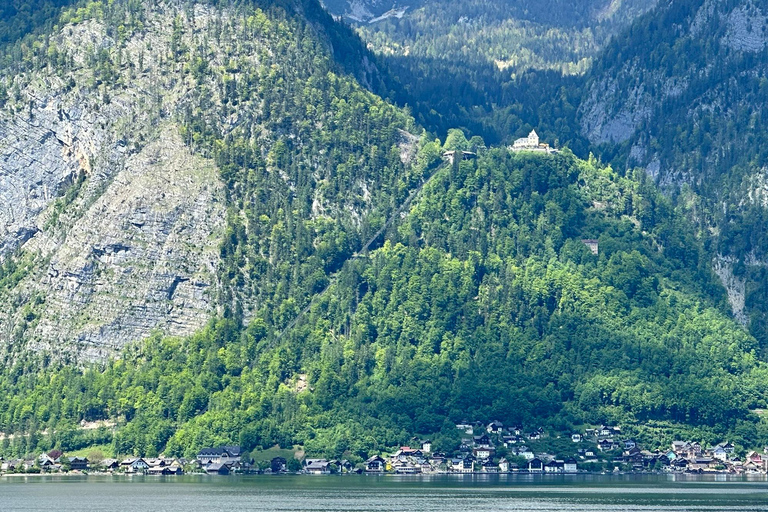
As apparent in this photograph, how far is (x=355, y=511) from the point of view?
194375 mm

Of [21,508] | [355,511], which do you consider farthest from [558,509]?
[21,508]

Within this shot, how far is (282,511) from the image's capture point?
196 metres

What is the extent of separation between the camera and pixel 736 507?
200 m

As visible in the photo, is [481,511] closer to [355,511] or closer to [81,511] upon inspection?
[355,511]

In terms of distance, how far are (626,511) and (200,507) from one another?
43.0m

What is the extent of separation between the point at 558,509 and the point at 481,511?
Answer: 9011 millimetres

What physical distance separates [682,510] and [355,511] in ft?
107

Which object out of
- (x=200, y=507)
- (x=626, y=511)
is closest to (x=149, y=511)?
(x=200, y=507)

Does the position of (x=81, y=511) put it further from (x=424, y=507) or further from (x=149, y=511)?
(x=424, y=507)

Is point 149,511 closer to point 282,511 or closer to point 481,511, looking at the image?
point 282,511

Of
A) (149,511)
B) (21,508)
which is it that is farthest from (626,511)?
(21,508)

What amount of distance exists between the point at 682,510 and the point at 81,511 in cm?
5987

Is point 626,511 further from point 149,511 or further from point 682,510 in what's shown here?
point 149,511

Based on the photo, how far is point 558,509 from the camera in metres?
199
